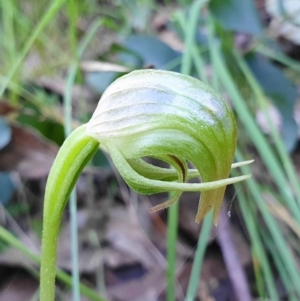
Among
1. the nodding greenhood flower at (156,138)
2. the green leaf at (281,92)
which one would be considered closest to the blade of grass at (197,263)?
the nodding greenhood flower at (156,138)

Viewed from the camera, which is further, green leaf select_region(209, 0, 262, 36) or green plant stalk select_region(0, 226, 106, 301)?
green leaf select_region(209, 0, 262, 36)

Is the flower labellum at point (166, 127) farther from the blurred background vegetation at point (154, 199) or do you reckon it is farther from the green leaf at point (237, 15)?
the green leaf at point (237, 15)

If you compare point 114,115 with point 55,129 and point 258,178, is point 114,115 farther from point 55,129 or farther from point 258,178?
point 258,178

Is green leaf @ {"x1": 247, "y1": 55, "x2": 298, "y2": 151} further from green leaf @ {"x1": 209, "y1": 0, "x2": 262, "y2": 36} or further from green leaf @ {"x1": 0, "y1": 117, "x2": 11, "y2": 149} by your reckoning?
green leaf @ {"x1": 0, "y1": 117, "x2": 11, "y2": 149}

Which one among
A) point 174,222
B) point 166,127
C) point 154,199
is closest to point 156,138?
point 166,127

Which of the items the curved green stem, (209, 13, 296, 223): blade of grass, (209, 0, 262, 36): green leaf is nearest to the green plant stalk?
the curved green stem

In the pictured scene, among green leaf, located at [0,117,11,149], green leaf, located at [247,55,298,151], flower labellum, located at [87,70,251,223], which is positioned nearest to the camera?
flower labellum, located at [87,70,251,223]
